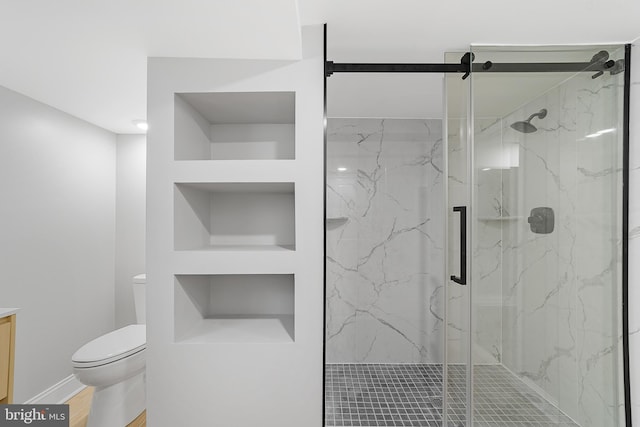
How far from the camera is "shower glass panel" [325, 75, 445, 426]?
3494 millimetres

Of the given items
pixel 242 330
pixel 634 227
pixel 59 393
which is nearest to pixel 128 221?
pixel 59 393

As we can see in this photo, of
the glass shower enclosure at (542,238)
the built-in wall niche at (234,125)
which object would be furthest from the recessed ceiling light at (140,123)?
the glass shower enclosure at (542,238)

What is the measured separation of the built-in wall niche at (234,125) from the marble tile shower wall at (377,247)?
1.34m

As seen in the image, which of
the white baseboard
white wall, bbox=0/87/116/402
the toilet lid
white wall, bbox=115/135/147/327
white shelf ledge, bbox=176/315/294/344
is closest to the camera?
white shelf ledge, bbox=176/315/294/344

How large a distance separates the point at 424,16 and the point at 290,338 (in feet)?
5.36

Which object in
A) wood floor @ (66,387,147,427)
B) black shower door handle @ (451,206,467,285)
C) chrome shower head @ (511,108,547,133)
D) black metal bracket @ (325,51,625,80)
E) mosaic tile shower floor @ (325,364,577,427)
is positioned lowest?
wood floor @ (66,387,147,427)

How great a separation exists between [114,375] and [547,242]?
2.58 meters

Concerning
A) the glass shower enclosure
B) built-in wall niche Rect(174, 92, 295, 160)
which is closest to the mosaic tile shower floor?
the glass shower enclosure

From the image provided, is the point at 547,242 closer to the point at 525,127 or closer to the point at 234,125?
the point at 525,127

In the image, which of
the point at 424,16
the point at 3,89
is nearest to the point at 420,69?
the point at 424,16

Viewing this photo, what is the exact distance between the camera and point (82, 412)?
2.66 meters

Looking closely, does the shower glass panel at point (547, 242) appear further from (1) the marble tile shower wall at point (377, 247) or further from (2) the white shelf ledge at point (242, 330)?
(1) the marble tile shower wall at point (377, 247)

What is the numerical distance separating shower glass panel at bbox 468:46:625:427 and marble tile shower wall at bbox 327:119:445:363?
5.22ft

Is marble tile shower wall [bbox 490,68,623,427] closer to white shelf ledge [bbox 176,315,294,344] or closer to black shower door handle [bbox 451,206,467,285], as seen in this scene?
black shower door handle [bbox 451,206,467,285]
